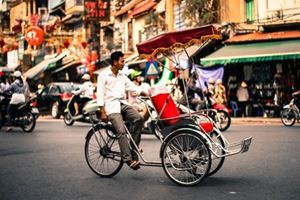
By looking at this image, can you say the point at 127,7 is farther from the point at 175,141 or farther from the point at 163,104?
the point at 175,141

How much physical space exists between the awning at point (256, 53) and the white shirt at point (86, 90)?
5.86 m

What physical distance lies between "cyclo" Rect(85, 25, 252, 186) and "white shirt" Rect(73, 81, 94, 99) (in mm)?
11027

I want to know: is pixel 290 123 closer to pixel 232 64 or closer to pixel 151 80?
pixel 232 64

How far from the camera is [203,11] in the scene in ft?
87.6

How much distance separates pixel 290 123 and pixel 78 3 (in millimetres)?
27878

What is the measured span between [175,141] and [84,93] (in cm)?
1285

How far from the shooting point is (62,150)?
454 inches

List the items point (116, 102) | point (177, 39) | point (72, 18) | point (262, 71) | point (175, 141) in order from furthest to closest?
point (72, 18), point (262, 71), point (177, 39), point (116, 102), point (175, 141)

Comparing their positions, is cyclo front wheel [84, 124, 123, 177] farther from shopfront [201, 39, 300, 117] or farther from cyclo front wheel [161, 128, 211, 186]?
shopfront [201, 39, 300, 117]

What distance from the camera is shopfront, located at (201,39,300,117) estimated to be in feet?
73.5

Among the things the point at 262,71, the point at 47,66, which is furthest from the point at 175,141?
the point at 47,66

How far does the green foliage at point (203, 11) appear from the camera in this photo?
2642 cm

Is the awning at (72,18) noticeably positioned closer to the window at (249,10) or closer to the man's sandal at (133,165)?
the window at (249,10)

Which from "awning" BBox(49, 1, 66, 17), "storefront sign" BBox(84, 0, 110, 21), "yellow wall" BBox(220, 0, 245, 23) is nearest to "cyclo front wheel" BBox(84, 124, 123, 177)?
"yellow wall" BBox(220, 0, 245, 23)
